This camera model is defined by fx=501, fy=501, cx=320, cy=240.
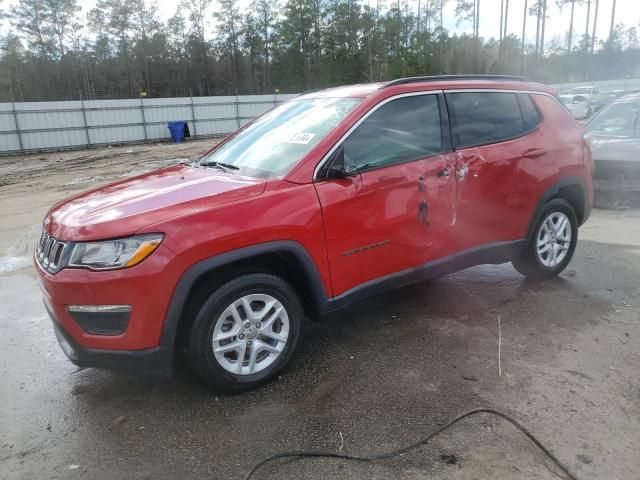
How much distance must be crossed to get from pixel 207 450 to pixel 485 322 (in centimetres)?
239

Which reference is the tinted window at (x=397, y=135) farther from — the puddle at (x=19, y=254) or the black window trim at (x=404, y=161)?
the puddle at (x=19, y=254)

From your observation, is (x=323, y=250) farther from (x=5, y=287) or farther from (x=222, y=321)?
(x=5, y=287)

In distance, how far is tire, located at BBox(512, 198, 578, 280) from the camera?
4.56m

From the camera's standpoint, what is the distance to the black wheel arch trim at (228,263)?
2699 millimetres

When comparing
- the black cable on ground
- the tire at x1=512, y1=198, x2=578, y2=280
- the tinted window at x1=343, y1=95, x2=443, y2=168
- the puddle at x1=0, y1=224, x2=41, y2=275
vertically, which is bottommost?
the puddle at x1=0, y1=224, x2=41, y2=275

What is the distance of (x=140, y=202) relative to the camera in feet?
9.62

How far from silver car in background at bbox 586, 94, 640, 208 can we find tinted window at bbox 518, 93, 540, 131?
13.8 ft

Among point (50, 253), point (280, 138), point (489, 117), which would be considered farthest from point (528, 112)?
A: point (50, 253)

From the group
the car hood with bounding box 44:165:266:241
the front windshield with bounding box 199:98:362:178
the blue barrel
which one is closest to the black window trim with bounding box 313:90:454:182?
the front windshield with bounding box 199:98:362:178

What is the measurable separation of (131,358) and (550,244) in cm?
379

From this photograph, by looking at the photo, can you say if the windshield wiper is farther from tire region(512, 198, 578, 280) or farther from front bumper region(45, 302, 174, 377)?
tire region(512, 198, 578, 280)

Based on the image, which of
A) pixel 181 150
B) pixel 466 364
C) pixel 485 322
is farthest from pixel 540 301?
pixel 181 150

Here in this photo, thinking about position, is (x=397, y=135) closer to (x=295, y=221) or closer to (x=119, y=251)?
(x=295, y=221)

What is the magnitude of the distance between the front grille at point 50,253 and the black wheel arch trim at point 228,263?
0.67 metres
